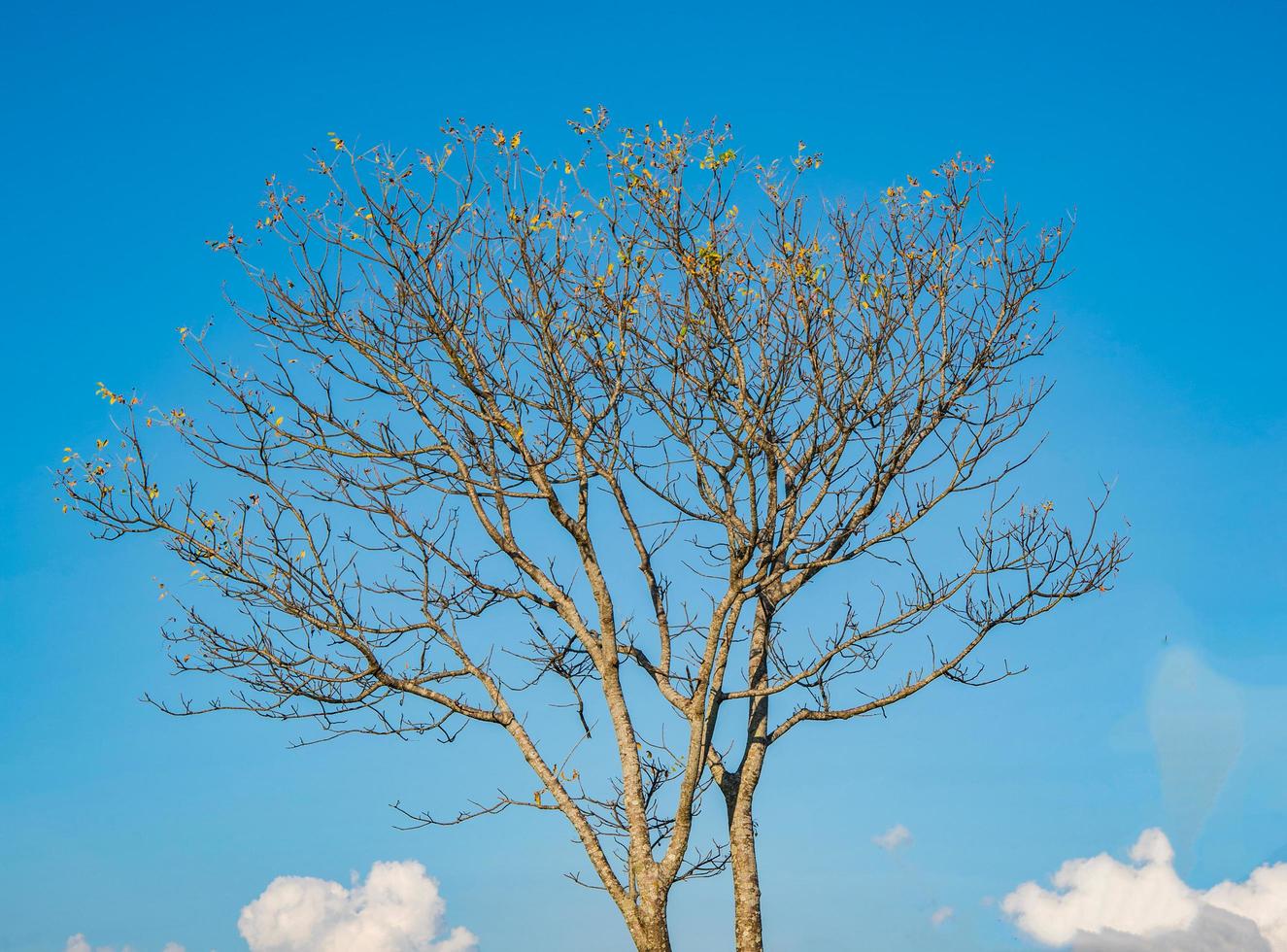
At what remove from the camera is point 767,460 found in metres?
10.1

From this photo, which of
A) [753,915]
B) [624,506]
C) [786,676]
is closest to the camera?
[753,915]

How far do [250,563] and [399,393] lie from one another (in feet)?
6.41

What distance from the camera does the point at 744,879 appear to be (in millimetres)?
9367

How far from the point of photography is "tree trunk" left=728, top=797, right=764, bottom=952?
30.2 ft

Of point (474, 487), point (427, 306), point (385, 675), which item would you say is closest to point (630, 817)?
point (385, 675)

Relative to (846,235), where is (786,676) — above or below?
below

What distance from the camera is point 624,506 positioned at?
10.6 metres

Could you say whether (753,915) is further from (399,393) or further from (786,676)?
(399,393)

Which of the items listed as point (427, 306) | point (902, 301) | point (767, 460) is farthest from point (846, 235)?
point (427, 306)

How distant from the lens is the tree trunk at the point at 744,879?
9.22m

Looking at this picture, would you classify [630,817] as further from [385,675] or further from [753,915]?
[385,675]

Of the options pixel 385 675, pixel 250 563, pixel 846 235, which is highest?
pixel 846 235

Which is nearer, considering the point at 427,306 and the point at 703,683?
the point at 703,683

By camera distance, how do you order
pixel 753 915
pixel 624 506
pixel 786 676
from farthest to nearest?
pixel 624 506
pixel 786 676
pixel 753 915
